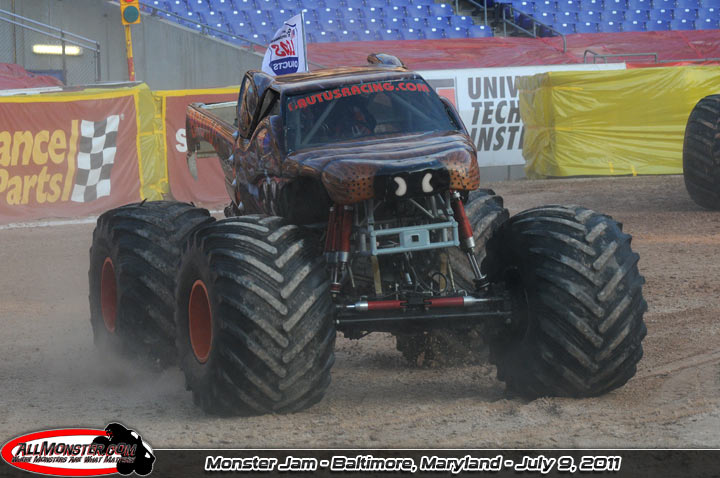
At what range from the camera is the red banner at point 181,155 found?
18.4 meters

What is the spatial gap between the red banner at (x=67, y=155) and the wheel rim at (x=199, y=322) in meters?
11.4

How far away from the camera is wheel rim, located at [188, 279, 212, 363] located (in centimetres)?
618

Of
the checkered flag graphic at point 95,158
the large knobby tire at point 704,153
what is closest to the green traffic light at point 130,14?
the checkered flag graphic at point 95,158

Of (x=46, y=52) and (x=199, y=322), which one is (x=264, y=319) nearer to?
(x=199, y=322)

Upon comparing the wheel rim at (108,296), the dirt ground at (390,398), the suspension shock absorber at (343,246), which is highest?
the suspension shock absorber at (343,246)

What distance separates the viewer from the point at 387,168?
5887mm

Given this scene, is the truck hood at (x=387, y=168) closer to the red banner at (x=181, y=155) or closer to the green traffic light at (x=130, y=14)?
the red banner at (x=181, y=155)

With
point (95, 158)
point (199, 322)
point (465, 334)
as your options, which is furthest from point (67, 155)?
point (199, 322)

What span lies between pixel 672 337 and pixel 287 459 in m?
3.88

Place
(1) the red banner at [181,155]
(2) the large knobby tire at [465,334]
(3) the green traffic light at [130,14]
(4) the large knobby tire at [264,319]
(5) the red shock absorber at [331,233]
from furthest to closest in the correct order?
(3) the green traffic light at [130,14] → (1) the red banner at [181,155] → (2) the large knobby tire at [465,334] → (5) the red shock absorber at [331,233] → (4) the large knobby tire at [264,319]

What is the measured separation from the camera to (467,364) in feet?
24.5

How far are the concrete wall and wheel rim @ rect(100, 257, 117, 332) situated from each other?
17.0 meters

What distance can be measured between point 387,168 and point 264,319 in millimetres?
1086
